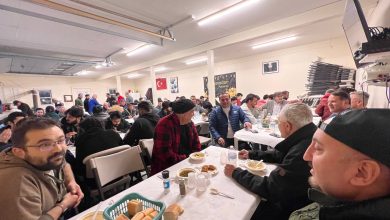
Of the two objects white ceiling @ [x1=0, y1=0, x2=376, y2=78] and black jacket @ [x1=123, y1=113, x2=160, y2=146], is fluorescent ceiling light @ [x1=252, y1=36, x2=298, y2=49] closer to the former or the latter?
white ceiling @ [x1=0, y1=0, x2=376, y2=78]

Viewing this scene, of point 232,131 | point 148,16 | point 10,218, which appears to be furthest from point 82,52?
point 10,218

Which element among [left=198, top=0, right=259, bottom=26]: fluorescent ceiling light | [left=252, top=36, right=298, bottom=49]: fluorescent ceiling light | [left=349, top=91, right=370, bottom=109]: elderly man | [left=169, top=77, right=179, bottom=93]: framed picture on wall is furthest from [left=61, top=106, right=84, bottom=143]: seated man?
[left=169, top=77, right=179, bottom=93]: framed picture on wall

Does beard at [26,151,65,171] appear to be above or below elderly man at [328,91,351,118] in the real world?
below

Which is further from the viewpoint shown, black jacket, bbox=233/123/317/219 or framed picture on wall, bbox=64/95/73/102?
framed picture on wall, bbox=64/95/73/102

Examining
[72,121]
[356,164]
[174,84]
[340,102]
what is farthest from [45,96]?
[356,164]

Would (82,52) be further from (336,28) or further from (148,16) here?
(336,28)

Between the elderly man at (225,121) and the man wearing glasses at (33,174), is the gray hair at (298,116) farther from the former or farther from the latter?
the elderly man at (225,121)

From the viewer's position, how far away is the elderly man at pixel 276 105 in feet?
14.7

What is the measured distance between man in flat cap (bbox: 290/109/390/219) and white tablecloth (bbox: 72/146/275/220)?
1.61ft

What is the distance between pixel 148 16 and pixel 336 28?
521 cm

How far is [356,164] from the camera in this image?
2.03 feet

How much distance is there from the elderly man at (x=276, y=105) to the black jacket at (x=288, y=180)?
3368mm

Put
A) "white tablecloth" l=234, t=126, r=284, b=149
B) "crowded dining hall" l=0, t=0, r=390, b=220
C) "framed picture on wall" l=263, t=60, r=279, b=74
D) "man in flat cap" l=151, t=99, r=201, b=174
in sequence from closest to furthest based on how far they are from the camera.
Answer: "crowded dining hall" l=0, t=0, r=390, b=220, "man in flat cap" l=151, t=99, r=201, b=174, "white tablecloth" l=234, t=126, r=284, b=149, "framed picture on wall" l=263, t=60, r=279, b=74

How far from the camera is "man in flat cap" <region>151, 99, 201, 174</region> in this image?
201cm
